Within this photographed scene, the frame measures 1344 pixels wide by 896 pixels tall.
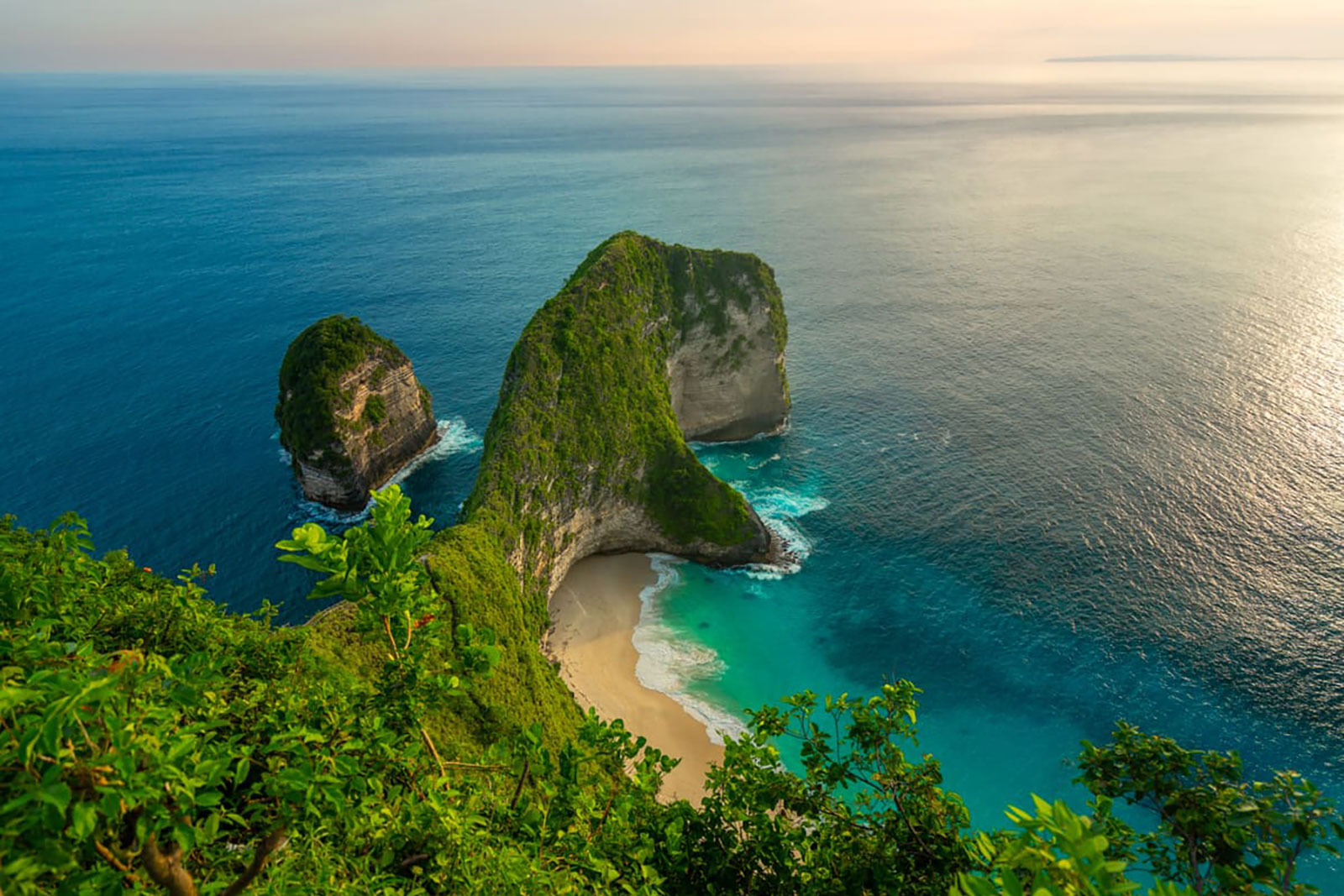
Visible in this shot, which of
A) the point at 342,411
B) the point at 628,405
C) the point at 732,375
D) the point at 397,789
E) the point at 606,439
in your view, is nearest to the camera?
the point at 397,789

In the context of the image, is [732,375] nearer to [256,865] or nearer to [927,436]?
[927,436]

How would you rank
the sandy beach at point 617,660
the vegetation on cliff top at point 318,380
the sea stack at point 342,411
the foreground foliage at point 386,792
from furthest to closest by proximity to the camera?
the sea stack at point 342,411
the vegetation on cliff top at point 318,380
the sandy beach at point 617,660
the foreground foliage at point 386,792

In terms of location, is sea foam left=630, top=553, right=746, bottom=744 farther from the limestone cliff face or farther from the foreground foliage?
the foreground foliage

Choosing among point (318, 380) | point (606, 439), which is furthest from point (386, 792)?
point (318, 380)

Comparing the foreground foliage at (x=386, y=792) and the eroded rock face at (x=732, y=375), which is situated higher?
the foreground foliage at (x=386, y=792)

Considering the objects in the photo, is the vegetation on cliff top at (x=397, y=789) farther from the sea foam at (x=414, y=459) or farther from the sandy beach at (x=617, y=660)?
the sea foam at (x=414, y=459)

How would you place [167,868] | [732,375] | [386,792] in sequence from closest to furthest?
[167,868], [386,792], [732,375]

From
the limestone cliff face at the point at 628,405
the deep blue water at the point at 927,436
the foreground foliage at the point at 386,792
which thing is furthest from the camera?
the limestone cliff face at the point at 628,405

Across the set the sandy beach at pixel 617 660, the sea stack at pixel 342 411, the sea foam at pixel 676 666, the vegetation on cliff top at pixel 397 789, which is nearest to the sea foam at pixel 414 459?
the sea stack at pixel 342 411
